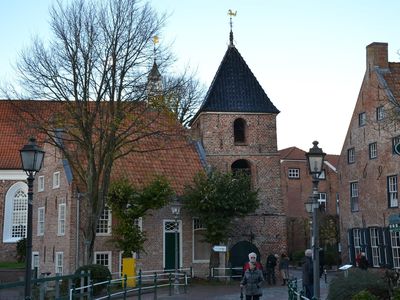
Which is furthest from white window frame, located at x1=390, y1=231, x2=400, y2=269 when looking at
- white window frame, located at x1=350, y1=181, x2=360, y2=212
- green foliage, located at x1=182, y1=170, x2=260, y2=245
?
green foliage, located at x1=182, y1=170, x2=260, y2=245

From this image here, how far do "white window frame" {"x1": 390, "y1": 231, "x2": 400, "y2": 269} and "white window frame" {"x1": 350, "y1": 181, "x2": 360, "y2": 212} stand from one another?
447cm

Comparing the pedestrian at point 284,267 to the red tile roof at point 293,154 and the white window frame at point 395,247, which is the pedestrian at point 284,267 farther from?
the red tile roof at point 293,154

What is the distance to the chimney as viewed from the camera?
114 ft

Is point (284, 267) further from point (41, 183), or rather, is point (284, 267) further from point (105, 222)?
point (41, 183)

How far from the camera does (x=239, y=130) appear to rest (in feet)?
112

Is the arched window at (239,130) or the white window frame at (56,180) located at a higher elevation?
the arched window at (239,130)

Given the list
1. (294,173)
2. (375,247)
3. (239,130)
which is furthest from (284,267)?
(294,173)

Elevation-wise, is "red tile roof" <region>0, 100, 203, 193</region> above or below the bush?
above

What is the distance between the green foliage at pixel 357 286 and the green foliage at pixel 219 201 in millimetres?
13614

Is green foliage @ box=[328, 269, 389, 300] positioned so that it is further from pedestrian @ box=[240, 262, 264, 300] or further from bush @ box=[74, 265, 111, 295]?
bush @ box=[74, 265, 111, 295]

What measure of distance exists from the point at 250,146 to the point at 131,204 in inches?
329

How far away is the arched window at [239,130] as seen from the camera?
33.7m

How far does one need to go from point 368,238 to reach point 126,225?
14197 millimetres

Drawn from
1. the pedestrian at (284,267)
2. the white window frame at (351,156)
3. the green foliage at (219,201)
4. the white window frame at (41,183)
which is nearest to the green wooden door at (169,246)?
the green foliage at (219,201)
